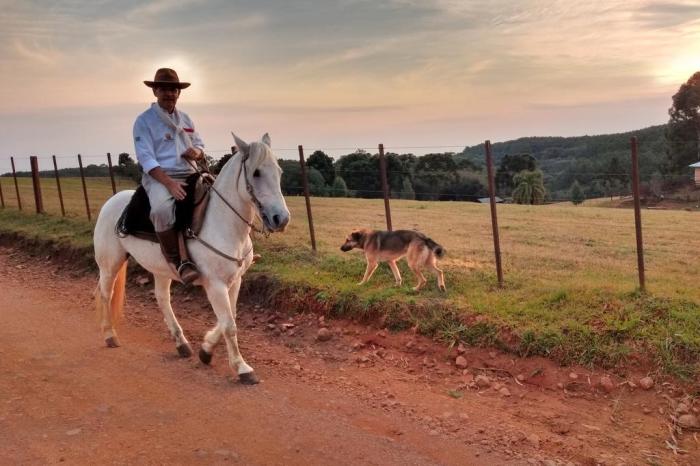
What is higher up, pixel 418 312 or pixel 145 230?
pixel 145 230

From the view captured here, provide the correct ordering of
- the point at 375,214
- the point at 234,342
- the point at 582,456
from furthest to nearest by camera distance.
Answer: the point at 375,214 → the point at 234,342 → the point at 582,456

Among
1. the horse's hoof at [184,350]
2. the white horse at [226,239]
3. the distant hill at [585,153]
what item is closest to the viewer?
the white horse at [226,239]

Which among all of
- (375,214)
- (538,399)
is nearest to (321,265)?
(538,399)

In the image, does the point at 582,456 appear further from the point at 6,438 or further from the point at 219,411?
the point at 6,438

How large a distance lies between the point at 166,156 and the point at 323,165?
27.9m

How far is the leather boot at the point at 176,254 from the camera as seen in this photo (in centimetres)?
551

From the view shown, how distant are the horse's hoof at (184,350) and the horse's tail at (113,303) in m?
1.17

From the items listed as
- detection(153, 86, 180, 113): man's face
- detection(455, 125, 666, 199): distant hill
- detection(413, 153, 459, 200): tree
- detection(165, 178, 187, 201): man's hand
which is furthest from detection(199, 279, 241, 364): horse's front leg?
detection(455, 125, 666, 199): distant hill

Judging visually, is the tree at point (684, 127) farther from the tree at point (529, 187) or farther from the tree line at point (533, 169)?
the tree at point (529, 187)

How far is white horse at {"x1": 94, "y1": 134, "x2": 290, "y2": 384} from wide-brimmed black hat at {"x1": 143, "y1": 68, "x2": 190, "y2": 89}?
1122mm

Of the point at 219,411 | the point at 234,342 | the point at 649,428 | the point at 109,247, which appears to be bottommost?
the point at 649,428

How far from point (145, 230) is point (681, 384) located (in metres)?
6.03

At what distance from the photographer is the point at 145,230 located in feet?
19.5

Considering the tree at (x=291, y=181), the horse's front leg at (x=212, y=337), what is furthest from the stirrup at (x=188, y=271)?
the tree at (x=291, y=181)
